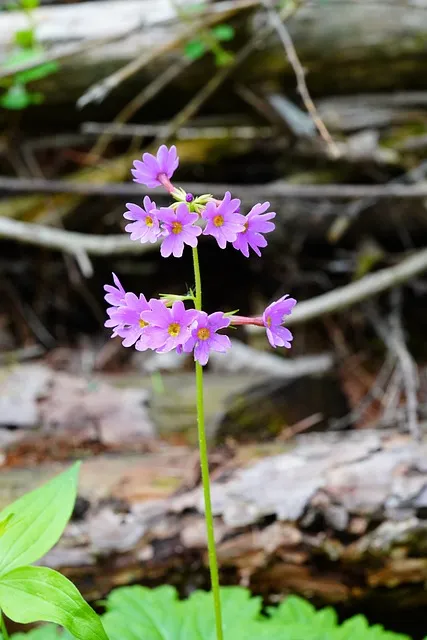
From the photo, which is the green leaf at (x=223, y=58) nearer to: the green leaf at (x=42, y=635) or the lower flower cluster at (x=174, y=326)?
the lower flower cluster at (x=174, y=326)

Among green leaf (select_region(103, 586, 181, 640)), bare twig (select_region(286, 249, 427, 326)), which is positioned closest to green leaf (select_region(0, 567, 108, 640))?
green leaf (select_region(103, 586, 181, 640))

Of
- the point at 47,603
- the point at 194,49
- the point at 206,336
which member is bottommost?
the point at 47,603

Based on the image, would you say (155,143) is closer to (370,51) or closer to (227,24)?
(227,24)

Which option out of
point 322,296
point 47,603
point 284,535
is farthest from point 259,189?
point 47,603

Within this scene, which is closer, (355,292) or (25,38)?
(355,292)

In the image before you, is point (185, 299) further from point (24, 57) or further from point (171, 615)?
point (24, 57)

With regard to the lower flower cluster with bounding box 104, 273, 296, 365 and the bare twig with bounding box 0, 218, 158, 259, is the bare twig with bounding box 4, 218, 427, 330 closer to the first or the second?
the bare twig with bounding box 0, 218, 158, 259
